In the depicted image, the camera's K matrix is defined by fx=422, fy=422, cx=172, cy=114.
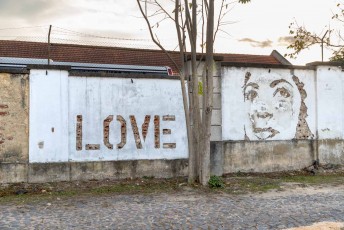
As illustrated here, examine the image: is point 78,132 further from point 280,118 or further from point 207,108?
point 280,118

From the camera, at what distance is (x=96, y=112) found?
9617 millimetres

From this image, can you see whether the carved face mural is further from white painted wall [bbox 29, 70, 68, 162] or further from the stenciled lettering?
white painted wall [bbox 29, 70, 68, 162]

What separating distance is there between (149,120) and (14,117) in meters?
3.00

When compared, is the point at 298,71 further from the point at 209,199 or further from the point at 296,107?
the point at 209,199

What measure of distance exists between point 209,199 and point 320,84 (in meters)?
5.60

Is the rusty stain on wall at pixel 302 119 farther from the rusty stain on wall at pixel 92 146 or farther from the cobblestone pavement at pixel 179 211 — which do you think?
the rusty stain on wall at pixel 92 146

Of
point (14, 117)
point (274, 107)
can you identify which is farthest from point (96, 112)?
point (274, 107)

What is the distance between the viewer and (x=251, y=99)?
11.0m

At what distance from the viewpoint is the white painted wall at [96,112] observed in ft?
30.1

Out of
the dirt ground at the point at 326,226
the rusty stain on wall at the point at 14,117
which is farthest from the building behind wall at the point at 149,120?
the dirt ground at the point at 326,226

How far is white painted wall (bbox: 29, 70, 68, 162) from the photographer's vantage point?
359 inches

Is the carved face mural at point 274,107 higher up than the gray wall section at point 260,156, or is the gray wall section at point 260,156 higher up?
the carved face mural at point 274,107

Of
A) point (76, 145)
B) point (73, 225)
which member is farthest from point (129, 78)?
point (73, 225)

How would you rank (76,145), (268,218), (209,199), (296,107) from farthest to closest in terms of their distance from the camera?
(296,107) < (76,145) < (209,199) < (268,218)
